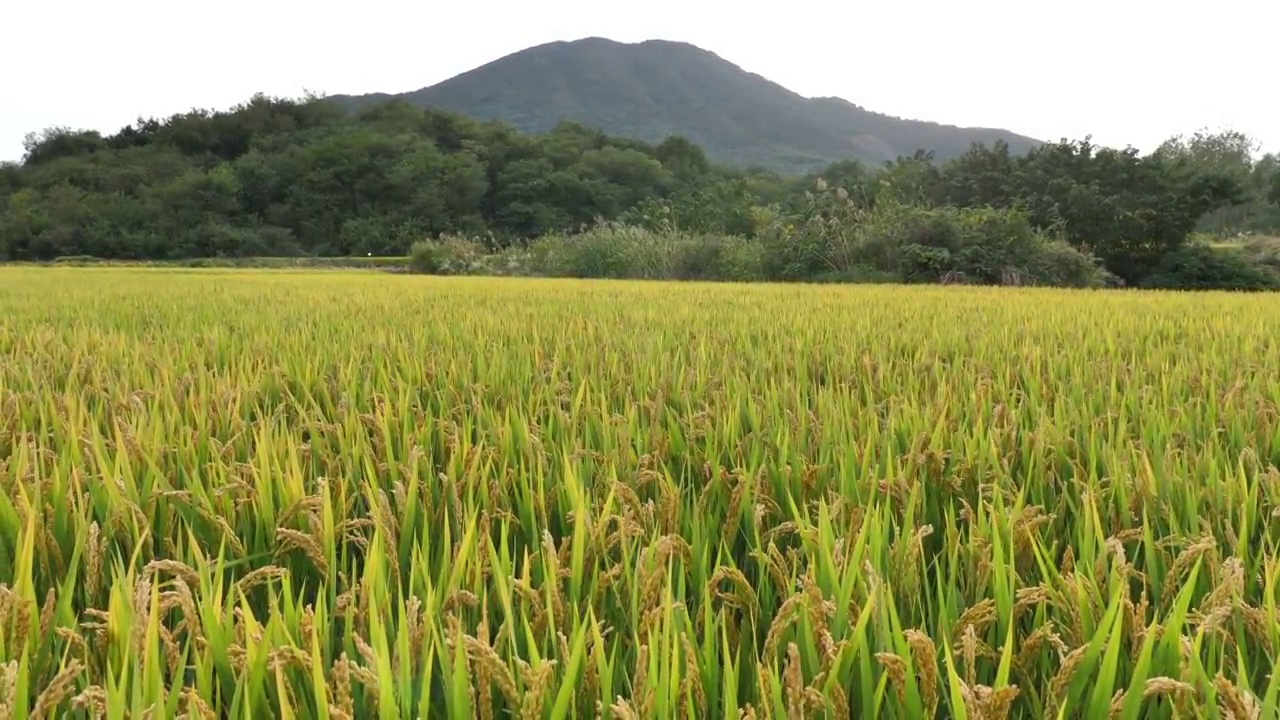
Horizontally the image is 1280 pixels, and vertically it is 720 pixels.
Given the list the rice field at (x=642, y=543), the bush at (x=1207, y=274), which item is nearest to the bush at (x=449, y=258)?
the bush at (x=1207, y=274)

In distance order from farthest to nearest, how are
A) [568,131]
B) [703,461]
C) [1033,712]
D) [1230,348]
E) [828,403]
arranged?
[568,131] → [1230,348] → [828,403] → [703,461] → [1033,712]

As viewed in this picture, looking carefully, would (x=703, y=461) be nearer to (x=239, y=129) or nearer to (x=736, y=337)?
(x=736, y=337)

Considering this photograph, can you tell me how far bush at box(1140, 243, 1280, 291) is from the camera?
51.5 feet

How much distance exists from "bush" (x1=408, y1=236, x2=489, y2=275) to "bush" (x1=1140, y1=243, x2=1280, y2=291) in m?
13.9

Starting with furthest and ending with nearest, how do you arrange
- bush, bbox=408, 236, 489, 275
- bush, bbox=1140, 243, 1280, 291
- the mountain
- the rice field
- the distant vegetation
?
the mountain → bush, bbox=408, 236, 489, 275 → bush, bbox=1140, 243, 1280, 291 → the distant vegetation → the rice field

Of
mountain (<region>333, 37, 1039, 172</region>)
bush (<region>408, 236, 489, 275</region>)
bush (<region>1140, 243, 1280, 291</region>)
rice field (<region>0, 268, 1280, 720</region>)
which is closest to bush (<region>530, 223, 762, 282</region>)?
bush (<region>408, 236, 489, 275</region>)

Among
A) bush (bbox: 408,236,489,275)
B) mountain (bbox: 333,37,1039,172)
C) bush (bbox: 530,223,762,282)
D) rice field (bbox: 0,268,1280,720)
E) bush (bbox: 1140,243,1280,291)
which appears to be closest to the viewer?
rice field (bbox: 0,268,1280,720)

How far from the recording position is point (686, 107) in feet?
365

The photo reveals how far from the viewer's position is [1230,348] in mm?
2582

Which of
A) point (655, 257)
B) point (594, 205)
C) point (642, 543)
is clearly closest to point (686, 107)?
point (594, 205)

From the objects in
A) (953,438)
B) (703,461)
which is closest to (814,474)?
(703,461)

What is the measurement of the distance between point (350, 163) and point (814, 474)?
139 ft

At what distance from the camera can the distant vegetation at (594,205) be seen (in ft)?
43.4

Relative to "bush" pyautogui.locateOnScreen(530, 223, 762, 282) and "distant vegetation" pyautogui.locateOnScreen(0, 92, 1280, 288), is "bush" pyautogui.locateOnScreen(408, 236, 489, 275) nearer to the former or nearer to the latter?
"distant vegetation" pyautogui.locateOnScreen(0, 92, 1280, 288)
